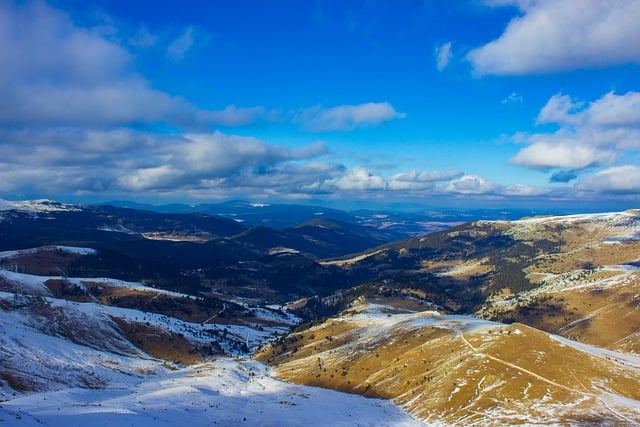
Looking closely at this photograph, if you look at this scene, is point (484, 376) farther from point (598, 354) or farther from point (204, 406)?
point (204, 406)

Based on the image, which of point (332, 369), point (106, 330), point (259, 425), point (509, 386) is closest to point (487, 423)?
point (509, 386)

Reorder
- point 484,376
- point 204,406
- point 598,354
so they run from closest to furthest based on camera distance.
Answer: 1. point 204,406
2. point 484,376
3. point 598,354

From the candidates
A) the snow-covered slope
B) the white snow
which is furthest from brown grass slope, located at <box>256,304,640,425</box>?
the snow-covered slope

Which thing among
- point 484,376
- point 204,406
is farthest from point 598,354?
point 204,406

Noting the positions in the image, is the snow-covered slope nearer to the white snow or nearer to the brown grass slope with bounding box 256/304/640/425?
the brown grass slope with bounding box 256/304/640/425

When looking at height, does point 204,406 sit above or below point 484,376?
below

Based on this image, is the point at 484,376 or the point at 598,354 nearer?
the point at 484,376

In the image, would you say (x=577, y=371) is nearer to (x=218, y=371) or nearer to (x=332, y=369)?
(x=332, y=369)

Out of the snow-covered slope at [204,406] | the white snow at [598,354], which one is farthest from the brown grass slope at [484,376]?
the snow-covered slope at [204,406]

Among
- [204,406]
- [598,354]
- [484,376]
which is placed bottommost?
[598,354]
